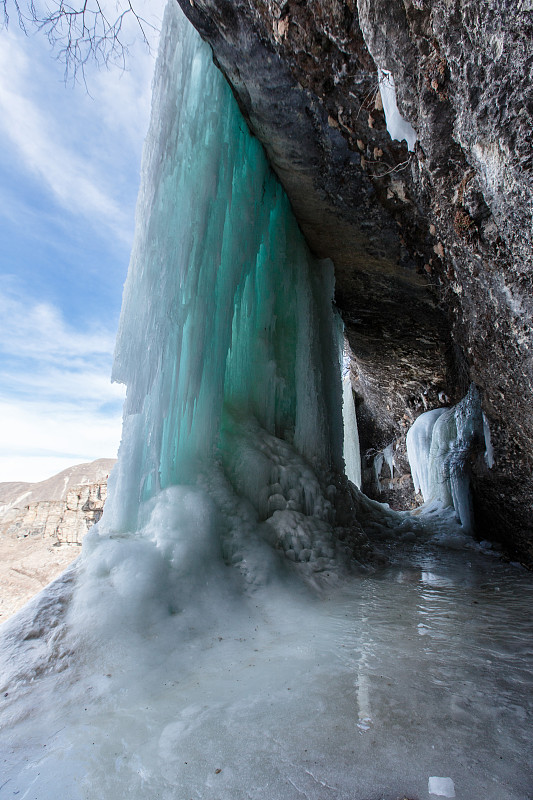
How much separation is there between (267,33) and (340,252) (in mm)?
2115

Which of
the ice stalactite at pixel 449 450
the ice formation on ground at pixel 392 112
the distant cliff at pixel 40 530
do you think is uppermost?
the ice formation on ground at pixel 392 112

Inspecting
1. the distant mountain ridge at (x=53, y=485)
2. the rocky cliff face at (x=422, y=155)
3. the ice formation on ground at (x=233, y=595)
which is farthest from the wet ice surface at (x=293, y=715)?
the distant mountain ridge at (x=53, y=485)

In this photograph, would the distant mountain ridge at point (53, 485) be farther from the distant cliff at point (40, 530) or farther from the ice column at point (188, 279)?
the ice column at point (188, 279)

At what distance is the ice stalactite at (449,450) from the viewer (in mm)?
4762

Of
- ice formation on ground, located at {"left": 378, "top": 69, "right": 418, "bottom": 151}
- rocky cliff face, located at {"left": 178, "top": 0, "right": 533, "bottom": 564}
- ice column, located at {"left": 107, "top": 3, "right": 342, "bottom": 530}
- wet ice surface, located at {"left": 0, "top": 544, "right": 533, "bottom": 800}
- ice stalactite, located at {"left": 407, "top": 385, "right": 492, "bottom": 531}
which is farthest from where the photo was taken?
ice stalactite, located at {"left": 407, "top": 385, "right": 492, "bottom": 531}

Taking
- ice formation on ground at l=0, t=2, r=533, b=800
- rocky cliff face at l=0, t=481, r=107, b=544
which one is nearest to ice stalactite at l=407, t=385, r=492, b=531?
ice formation on ground at l=0, t=2, r=533, b=800

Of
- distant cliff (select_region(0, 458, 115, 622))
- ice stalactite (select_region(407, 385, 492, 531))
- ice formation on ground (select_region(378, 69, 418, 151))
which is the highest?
ice formation on ground (select_region(378, 69, 418, 151))

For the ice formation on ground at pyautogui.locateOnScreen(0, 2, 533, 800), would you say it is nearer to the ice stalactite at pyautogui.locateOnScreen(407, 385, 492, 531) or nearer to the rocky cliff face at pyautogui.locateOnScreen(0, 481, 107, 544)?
the ice stalactite at pyautogui.locateOnScreen(407, 385, 492, 531)

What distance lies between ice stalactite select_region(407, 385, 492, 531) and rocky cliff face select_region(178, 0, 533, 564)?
386 mm

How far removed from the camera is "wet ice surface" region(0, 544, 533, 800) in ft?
3.10

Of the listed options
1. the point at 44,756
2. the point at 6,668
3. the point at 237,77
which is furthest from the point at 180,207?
the point at 44,756

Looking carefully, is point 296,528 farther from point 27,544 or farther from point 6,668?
point 27,544

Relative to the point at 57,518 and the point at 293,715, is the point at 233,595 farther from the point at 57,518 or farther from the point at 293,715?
the point at 57,518

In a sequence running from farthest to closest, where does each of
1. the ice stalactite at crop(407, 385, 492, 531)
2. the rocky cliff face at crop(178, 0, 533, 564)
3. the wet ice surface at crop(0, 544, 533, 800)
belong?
1. the ice stalactite at crop(407, 385, 492, 531)
2. the rocky cliff face at crop(178, 0, 533, 564)
3. the wet ice surface at crop(0, 544, 533, 800)
